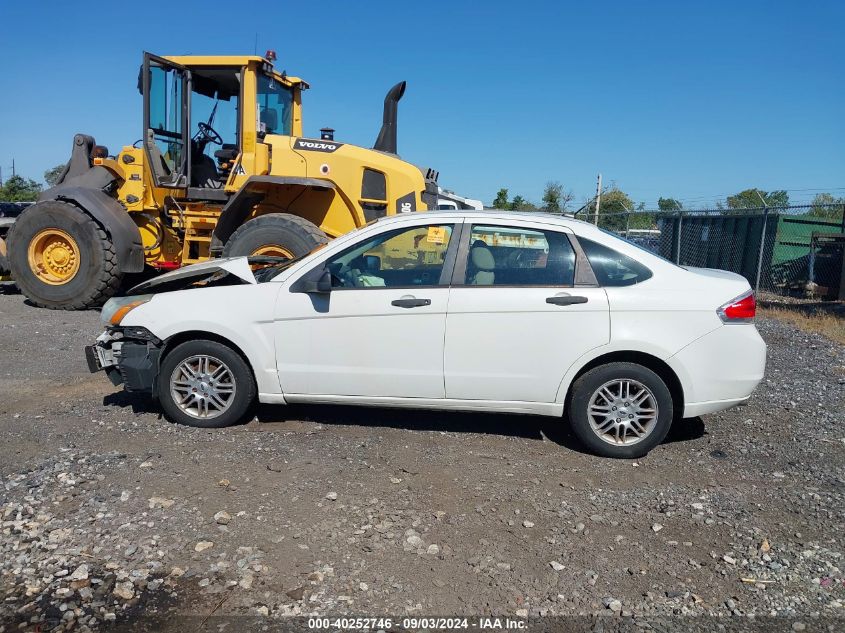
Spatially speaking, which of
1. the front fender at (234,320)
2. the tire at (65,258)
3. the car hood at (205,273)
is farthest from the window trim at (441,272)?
the tire at (65,258)

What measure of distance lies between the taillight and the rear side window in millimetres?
553

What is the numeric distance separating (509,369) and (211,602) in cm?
254

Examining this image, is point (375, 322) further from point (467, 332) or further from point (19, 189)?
point (19, 189)

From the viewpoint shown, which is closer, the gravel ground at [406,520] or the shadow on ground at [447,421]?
the gravel ground at [406,520]

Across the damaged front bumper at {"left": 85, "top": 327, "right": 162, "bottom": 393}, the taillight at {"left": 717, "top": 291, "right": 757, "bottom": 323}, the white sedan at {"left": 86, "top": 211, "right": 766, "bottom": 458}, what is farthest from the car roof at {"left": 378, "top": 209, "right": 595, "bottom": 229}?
the damaged front bumper at {"left": 85, "top": 327, "right": 162, "bottom": 393}

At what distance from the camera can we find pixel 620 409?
16.0ft

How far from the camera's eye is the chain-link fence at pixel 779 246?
591 inches

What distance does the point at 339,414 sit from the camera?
5.76m

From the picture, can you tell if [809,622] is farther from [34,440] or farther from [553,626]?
[34,440]

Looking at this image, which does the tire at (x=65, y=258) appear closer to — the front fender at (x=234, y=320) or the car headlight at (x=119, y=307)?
the car headlight at (x=119, y=307)

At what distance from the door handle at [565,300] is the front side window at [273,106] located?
20.9ft

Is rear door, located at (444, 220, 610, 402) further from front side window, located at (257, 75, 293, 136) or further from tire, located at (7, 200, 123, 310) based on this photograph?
tire, located at (7, 200, 123, 310)

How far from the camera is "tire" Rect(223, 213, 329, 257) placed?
885 cm

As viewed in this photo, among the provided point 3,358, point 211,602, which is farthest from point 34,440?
point 3,358
